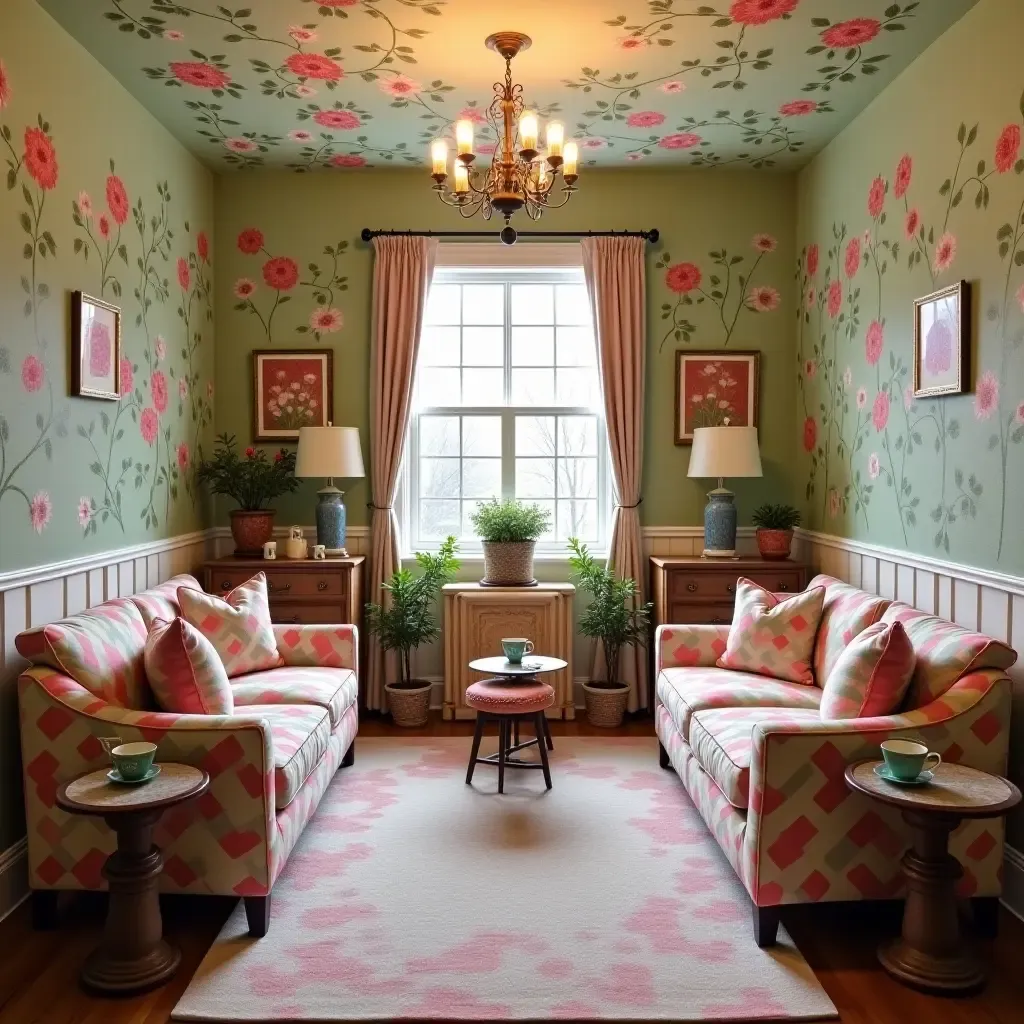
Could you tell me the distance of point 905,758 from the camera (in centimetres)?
245

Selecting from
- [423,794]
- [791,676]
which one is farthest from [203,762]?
[791,676]

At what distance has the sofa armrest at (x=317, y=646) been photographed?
4.16 metres

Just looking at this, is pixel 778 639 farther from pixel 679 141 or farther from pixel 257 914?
pixel 679 141

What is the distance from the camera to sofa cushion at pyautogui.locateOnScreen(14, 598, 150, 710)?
2836mm

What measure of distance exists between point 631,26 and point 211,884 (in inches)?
126

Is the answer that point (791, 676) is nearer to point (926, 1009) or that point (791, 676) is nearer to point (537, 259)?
point (926, 1009)

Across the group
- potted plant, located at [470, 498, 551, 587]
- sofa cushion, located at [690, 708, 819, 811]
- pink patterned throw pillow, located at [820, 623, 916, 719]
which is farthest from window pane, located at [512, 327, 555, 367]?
pink patterned throw pillow, located at [820, 623, 916, 719]

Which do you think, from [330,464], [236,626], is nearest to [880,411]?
[330,464]

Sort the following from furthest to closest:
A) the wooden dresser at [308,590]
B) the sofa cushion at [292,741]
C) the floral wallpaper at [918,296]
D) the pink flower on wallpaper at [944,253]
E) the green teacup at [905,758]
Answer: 1. the wooden dresser at [308,590]
2. the pink flower on wallpaper at [944,253]
3. the floral wallpaper at [918,296]
4. the sofa cushion at [292,741]
5. the green teacup at [905,758]

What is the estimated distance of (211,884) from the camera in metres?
2.72

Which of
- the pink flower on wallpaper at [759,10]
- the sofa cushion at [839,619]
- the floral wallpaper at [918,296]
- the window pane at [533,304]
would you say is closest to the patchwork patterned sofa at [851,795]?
the floral wallpaper at [918,296]

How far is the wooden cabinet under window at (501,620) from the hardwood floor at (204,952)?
7.26 ft

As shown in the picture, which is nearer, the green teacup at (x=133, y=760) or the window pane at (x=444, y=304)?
the green teacup at (x=133, y=760)

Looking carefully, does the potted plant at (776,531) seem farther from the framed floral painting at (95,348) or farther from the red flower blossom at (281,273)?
the framed floral painting at (95,348)
